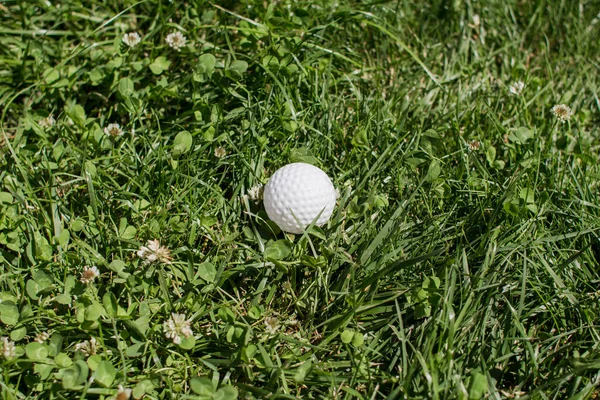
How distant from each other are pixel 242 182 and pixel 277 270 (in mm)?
450

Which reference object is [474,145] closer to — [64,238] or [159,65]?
[159,65]

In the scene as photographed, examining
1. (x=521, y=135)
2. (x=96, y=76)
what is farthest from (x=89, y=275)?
(x=521, y=135)

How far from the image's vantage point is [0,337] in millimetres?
2121

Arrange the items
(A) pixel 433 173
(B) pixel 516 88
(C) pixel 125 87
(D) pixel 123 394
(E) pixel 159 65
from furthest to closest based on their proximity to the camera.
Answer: (B) pixel 516 88 → (E) pixel 159 65 → (C) pixel 125 87 → (A) pixel 433 173 → (D) pixel 123 394

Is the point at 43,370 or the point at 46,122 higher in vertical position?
the point at 46,122

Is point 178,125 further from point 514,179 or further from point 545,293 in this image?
point 545,293

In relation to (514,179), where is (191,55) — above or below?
above

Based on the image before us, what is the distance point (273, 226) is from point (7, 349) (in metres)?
1.07

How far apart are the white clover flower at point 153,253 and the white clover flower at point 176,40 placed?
1151 mm

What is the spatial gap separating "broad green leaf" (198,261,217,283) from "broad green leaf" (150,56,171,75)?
3.67 feet

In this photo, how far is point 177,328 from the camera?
7.05 ft

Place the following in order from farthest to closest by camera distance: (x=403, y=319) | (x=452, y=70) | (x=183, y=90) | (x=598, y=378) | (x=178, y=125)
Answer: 1. (x=452, y=70)
2. (x=183, y=90)
3. (x=178, y=125)
4. (x=403, y=319)
5. (x=598, y=378)

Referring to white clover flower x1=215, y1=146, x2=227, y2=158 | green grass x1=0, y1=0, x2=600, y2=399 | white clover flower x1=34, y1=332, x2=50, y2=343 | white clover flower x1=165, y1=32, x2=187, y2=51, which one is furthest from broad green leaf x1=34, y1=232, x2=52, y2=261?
white clover flower x1=165, y1=32, x2=187, y2=51

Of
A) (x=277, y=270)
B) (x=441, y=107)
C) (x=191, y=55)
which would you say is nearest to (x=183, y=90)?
(x=191, y=55)
